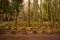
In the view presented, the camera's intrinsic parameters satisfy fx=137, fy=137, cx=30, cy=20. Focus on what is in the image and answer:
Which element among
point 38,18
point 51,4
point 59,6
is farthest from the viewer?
point 38,18

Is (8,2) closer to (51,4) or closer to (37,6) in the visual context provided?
(37,6)

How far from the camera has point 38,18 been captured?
18.0m

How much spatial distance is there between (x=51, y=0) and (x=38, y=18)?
5413 millimetres

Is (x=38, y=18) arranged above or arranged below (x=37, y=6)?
below

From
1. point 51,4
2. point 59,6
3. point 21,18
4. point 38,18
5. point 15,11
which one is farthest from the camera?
point 21,18

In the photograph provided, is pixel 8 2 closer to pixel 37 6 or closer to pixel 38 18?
pixel 37 6

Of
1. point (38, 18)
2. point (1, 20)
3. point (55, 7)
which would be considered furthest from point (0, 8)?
point (38, 18)

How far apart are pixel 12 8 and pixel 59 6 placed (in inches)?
181

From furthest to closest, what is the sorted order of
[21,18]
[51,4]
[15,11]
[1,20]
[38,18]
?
[21,18] → [38,18] → [1,20] → [15,11] → [51,4]

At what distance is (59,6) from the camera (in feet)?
40.4

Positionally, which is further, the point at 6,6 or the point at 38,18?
the point at 38,18

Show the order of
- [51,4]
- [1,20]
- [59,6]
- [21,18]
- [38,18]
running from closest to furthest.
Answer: [59,6] < [51,4] < [1,20] < [38,18] < [21,18]

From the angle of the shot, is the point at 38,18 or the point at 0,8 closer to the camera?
the point at 0,8

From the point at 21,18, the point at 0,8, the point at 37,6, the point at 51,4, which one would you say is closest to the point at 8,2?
the point at 0,8
